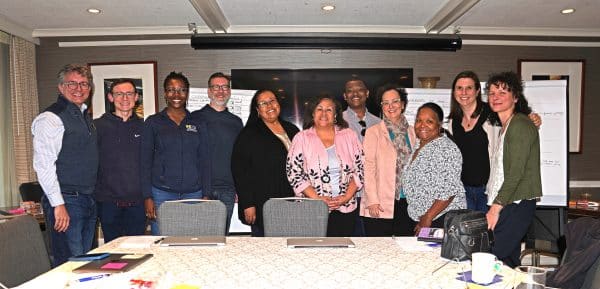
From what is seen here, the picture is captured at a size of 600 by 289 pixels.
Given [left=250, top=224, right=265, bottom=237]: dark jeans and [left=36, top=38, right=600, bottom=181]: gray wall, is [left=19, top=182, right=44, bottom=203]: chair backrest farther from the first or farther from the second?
[left=250, top=224, right=265, bottom=237]: dark jeans

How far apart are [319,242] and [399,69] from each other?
3.14m

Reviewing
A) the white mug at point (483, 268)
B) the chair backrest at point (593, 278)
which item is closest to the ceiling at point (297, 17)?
the chair backrest at point (593, 278)

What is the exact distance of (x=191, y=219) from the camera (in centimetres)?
253

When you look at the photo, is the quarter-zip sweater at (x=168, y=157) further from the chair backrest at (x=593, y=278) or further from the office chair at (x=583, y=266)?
the chair backrest at (x=593, y=278)

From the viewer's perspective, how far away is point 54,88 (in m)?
4.93

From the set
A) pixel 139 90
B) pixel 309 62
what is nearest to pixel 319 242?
pixel 309 62

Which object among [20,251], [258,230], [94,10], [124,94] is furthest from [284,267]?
[94,10]

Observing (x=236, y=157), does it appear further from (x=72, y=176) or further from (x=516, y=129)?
(x=516, y=129)

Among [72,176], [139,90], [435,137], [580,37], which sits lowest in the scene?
[72,176]

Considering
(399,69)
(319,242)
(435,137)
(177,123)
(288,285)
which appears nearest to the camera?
(288,285)

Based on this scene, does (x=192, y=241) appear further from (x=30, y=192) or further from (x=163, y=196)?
(x=30, y=192)

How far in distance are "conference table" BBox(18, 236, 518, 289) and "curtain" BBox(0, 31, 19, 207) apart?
116 inches

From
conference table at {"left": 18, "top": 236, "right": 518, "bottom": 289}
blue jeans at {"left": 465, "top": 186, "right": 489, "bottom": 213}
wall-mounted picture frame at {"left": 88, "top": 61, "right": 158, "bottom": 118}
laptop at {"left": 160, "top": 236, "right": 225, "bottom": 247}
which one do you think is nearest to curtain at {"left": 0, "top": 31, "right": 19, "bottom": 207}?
wall-mounted picture frame at {"left": 88, "top": 61, "right": 158, "bottom": 118}

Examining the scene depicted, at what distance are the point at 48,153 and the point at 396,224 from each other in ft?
7.60
